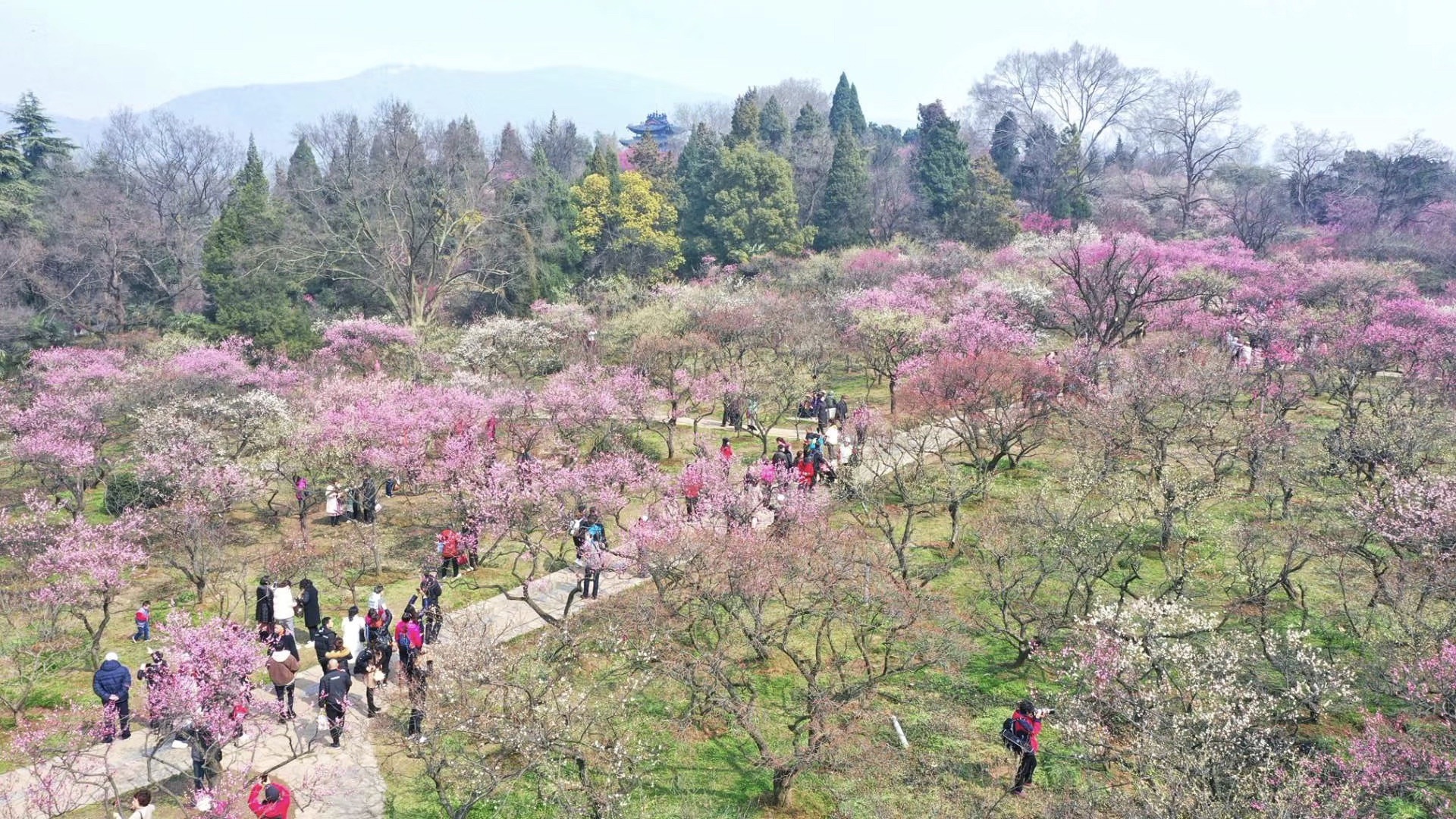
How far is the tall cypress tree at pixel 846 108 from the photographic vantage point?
76188 millimetres

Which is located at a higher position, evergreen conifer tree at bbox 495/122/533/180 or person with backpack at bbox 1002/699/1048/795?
evergreen conifer tree at bbox 495/122/533/180

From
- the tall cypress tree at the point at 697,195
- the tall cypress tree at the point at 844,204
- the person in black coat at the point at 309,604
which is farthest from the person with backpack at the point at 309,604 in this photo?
the tall cypress tree at the point at 844,204

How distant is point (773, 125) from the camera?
66.1 metres

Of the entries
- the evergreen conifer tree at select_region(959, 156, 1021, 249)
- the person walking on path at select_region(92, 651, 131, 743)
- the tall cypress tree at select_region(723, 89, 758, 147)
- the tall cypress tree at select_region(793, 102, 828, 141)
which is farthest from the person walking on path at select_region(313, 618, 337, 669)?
the tall cypress tree at select_region(793, 102, 828, 141)

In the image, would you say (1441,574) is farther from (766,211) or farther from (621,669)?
(766,211)

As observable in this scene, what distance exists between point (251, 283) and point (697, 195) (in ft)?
88.1

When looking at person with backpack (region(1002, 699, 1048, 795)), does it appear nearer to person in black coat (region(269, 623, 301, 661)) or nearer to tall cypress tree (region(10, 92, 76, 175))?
person in black coat (region(269, 623, 301, 661))

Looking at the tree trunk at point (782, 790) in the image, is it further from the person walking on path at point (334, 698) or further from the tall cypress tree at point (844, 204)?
the tall cypress tree at point (844, 204)

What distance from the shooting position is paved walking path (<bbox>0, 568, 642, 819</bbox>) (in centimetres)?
1076

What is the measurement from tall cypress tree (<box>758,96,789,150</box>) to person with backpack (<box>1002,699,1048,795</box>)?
57732 millimetres

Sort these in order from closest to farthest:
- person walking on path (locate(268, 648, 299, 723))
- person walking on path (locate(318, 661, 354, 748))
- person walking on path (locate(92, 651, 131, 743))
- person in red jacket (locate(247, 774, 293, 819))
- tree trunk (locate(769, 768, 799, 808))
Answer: person in red jacket (locate(247, 774, 293, 819))
tree trunk (locate(769, 768, 799, 808))
person walking on path (locate(92, 651, 131, 743))
person walking on path (locate(318, 661, 354, 748))
person walking on path (locate(268, 648, 299, 723))

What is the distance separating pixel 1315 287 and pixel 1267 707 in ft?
114

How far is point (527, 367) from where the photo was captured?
37.3m

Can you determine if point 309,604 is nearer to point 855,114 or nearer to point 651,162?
point 651,162
